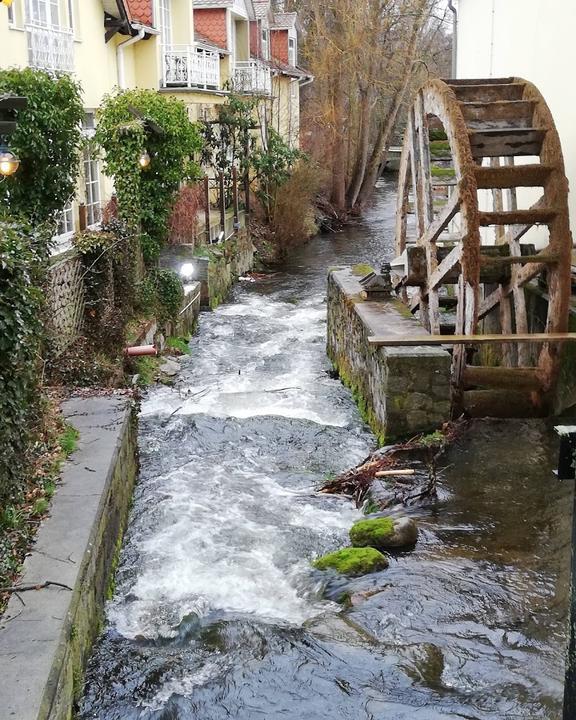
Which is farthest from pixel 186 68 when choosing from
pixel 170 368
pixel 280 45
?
pixel 280 45

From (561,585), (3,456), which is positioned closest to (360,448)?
(561,585)

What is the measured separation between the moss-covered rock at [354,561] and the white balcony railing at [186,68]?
17.3 m

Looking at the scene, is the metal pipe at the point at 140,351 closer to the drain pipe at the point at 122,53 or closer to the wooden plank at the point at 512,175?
the wooden plank at the point at 512,175

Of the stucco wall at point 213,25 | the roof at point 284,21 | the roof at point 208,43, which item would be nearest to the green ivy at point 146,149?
the roof at point 208,43

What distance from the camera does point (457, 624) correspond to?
566 centimetres

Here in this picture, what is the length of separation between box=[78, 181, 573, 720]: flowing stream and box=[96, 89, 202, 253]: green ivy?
448 cm

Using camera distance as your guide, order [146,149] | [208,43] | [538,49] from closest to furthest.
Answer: [538,49] < [146,149] < [208,43]

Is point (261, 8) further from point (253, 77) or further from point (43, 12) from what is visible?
point (43, 12)

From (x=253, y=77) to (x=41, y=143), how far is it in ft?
58.6

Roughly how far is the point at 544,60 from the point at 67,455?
7896mm

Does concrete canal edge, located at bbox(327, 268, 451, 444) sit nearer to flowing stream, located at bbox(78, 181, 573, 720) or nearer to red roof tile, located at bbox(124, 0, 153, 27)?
flowing stream, located at bbox(78, 181, 573, 720)

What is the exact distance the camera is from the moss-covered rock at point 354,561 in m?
6.36

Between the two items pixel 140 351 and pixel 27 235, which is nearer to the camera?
pixel 27 235

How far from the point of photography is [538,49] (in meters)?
11.0
